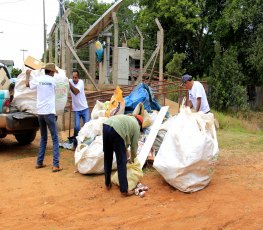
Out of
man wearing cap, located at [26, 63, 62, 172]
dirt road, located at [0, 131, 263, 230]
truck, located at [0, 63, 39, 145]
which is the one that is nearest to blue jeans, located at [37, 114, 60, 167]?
man wearing cap, located at [26, 63, 62, 172]

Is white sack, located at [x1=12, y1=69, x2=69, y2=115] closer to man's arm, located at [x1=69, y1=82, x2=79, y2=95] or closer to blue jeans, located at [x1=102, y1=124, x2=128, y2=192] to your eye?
man's arm, located at [x1=69, y1=82, x2=79, y2=95]

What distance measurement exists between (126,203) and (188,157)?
96 centimetres

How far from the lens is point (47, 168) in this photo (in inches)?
249

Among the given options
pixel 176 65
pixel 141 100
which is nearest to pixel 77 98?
pixel 141 100

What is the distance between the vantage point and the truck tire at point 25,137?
859cm

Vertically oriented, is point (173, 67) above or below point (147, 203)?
above

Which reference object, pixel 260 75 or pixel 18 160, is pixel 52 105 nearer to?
pixel 18 160

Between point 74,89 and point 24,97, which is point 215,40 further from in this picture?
point 24,97

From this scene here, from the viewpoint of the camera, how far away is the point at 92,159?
571cm

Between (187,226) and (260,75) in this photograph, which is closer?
(187,226)

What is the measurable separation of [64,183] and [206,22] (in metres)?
19.3

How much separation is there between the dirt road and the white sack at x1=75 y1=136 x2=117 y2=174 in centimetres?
12

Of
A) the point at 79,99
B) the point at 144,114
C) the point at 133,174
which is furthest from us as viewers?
the point at 79,99

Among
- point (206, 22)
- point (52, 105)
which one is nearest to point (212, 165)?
point (52, 105)
